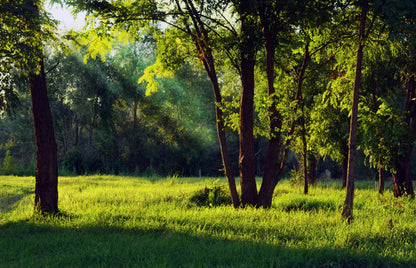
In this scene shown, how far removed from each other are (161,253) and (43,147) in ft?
18.7

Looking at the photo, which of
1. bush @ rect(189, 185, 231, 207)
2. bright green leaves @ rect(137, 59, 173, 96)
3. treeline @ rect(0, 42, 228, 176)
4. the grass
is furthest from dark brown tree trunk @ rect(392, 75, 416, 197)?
treeline @ rect(0, 42, 228, 176)

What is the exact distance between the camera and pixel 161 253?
6.69 meters

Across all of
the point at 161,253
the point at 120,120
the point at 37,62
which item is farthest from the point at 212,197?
the point at 120,120

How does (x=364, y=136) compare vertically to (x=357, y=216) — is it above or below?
above

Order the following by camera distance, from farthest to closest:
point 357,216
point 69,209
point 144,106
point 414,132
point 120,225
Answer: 1. point 144,106
2. point 414,132
3. point 69,209
4. point 357,216
5. point 120,225

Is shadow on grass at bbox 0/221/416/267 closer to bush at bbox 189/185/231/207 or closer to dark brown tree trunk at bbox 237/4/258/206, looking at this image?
dark brown tree trunk at bbox 237/4/258/206

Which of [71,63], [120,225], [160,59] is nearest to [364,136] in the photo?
[160,59]

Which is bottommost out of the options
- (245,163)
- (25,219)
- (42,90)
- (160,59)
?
(25,219)

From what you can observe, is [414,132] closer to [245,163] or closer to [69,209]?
[245,163]

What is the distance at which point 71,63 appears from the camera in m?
32.1

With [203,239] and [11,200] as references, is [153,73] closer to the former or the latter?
[203,239]

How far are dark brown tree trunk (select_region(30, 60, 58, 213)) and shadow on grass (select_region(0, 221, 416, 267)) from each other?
2.41 meters

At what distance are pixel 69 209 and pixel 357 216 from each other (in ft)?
28.7

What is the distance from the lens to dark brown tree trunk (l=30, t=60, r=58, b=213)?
410 inches
